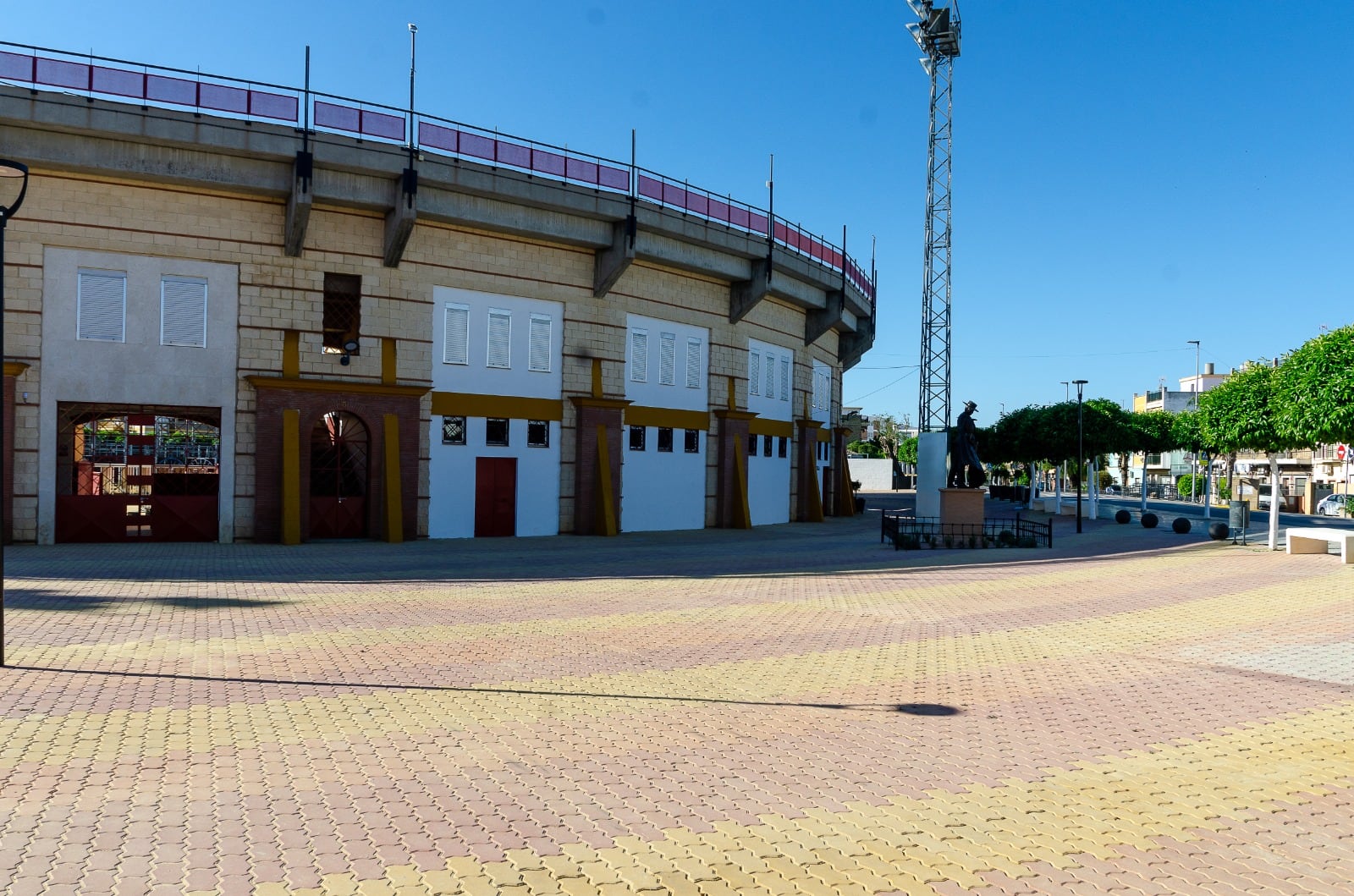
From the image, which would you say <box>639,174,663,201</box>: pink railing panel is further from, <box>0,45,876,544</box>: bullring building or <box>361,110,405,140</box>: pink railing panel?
<box>361,110,405,140</box>: pink railing panel

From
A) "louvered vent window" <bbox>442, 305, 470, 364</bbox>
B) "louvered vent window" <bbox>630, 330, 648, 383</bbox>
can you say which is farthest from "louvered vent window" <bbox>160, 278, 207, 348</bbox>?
"louvered vent window" <bbox>630, 330, 648, 383</bbox>

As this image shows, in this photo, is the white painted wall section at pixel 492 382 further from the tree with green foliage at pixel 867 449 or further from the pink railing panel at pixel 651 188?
the tree with green foliage at pixel 867 449

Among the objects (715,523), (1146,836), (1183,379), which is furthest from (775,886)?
(1183,379)

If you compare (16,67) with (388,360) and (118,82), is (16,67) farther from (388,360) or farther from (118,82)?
(388,360)

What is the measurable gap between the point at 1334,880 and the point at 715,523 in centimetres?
2776

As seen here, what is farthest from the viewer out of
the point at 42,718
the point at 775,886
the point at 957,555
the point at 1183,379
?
the point at 1183,379

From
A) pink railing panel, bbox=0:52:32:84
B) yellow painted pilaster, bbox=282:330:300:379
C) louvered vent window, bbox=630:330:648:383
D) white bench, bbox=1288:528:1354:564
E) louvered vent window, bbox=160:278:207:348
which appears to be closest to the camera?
pink railing panel, bbox=0:52:32:84

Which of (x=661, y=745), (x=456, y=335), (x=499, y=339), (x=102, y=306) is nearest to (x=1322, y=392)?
(x=499, y=339)

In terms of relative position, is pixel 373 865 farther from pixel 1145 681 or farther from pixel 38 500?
pixel 38 500

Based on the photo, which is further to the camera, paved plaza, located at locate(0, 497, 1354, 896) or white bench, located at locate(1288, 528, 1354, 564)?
white bench, located at locate(1288, 528, 1354, 564)

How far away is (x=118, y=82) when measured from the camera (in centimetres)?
2102

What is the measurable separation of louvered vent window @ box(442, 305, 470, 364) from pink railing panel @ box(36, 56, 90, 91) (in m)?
9.11

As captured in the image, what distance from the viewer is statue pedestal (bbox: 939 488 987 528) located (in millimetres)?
27812

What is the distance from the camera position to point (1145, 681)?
9727 mm
